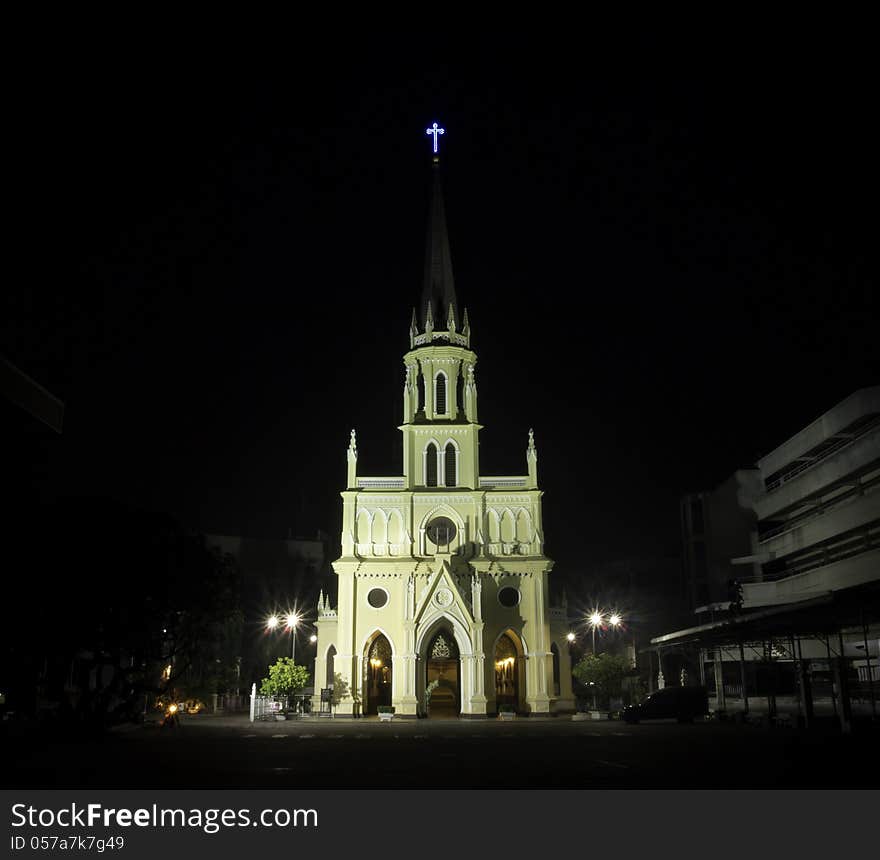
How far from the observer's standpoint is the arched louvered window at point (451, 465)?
5472 cm

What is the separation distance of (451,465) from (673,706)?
22.0 m

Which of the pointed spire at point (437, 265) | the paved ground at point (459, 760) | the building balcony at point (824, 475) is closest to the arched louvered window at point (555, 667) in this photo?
the building balcony at point (824, 475)

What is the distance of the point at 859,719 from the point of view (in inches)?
1260

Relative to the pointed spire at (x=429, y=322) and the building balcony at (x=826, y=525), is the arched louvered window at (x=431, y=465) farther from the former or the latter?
the building balcony at (x=826, y=525)

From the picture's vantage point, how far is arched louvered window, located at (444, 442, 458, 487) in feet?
180

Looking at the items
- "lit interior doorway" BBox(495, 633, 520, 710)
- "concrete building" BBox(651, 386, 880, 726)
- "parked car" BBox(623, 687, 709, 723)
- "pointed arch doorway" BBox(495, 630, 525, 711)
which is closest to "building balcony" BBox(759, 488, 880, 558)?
Answer: "concrete building" BBox(651, 386, 880, 726)

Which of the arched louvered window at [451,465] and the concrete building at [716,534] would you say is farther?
the concrete building at [716,534]

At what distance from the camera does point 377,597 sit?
2041 inches

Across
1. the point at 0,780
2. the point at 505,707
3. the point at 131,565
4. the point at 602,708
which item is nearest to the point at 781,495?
the point at 602,708

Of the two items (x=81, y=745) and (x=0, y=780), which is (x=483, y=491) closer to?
(x=81, y=745)

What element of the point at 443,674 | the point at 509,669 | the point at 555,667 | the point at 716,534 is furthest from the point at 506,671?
the point at 716,534

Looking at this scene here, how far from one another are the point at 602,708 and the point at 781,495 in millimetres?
17867

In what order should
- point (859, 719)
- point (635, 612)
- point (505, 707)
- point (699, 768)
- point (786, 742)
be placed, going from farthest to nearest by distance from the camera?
point (635, 612) < point (505, 707) < point (859, 719) < point (786, 742) < point (699, 768)

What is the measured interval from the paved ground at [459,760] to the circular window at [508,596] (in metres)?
21.7
